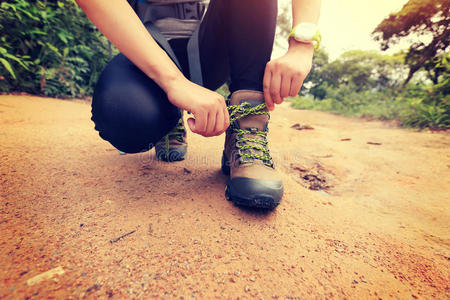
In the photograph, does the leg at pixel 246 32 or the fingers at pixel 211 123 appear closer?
the fingers at pixel 211 123

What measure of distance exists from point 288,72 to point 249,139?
300mm

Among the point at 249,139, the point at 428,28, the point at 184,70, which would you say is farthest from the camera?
the point at 428,28

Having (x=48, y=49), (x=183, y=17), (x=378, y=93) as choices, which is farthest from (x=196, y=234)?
(x=378, y=93)

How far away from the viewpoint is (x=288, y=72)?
767 mm

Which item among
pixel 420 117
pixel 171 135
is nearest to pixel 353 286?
pixel 171 135

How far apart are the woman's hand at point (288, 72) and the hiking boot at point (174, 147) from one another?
657mm

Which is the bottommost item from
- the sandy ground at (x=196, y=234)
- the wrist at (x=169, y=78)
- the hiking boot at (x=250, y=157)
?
the sandy ground at (x=196, y=234)

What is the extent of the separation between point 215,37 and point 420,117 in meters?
3.86

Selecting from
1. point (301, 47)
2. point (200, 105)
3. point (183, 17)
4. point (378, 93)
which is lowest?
point (200, 105)

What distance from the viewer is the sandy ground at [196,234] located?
20.0 inches

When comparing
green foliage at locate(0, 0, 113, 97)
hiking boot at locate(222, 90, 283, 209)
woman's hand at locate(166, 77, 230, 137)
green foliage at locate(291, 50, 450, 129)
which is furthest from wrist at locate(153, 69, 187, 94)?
green foliage at locate(0, 0, 113, 97)

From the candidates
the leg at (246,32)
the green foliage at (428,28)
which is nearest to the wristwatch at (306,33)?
the leg at (246,32)

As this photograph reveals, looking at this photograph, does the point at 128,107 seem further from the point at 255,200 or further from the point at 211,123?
the point at 255,200

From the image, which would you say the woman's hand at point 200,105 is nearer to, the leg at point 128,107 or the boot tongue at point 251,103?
the leg at point 128,107
